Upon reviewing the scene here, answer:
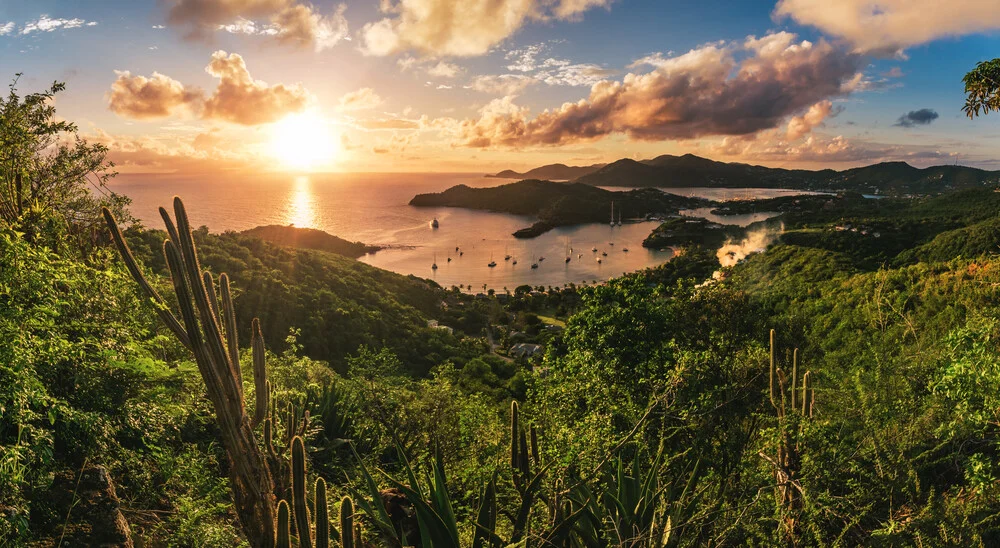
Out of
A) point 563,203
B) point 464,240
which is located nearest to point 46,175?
point 464,240

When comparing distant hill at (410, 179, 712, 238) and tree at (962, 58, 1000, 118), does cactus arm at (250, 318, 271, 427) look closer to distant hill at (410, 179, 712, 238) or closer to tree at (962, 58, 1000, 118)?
tree at (962, 58, 1000, 118)

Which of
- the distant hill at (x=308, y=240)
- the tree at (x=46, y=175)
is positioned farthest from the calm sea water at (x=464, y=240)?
the tree at (x=46, y=175)

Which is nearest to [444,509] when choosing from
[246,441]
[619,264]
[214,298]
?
[246,441]

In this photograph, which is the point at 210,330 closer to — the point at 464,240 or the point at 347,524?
the point at 347,524

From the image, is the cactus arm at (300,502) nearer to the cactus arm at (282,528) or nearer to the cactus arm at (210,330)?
the cactus arm at (282,528)

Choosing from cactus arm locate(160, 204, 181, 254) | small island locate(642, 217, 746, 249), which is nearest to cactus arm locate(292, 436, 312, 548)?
cactus arm locate(160, 204, 181, 254)

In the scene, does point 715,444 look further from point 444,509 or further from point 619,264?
point 619,264
